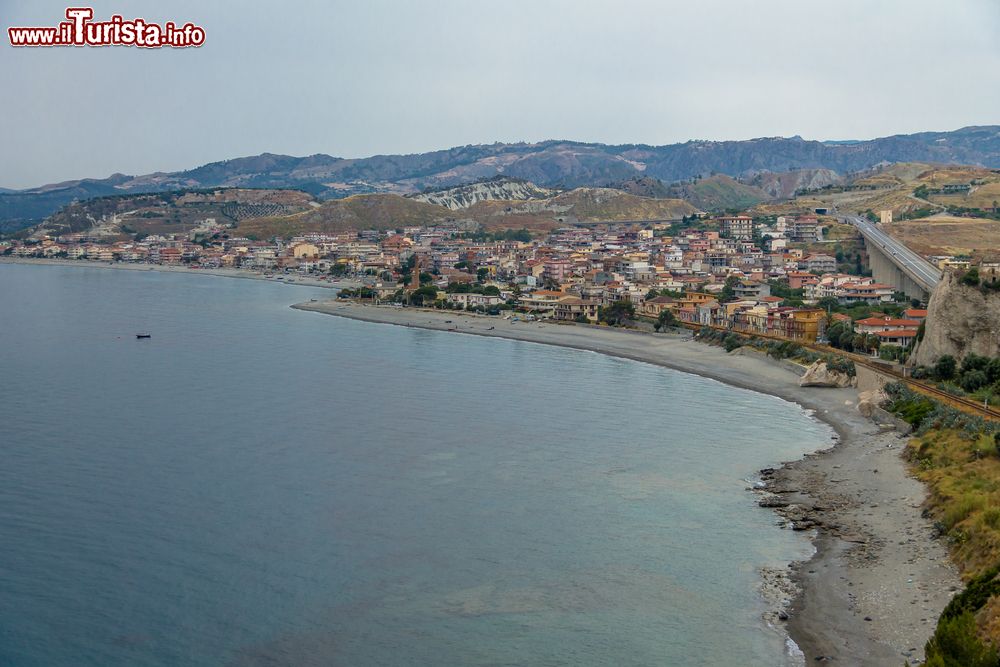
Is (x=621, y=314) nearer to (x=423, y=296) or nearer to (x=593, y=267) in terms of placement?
(x=423, y=296)

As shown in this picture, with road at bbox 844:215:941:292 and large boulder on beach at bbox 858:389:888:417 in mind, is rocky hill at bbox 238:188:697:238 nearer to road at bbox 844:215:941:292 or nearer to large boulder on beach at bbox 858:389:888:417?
road at bbox 844:215:941:292

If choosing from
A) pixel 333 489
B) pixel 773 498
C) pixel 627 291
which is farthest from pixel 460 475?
pixel 627 291

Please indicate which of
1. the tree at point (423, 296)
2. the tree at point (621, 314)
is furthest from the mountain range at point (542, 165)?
the tree at point (621, 314)

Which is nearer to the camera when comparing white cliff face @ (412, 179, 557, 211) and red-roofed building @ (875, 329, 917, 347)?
red-roofed building @ (875, 329, 917, 347)

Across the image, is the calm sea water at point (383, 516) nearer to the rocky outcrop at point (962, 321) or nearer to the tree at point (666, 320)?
the rocky outcrop at point (962, 321)

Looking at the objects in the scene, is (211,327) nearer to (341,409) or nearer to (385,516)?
(341,409)

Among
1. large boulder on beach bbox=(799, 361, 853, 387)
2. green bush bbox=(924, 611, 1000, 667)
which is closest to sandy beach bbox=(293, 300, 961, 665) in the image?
large boulder on beach bbox=(799, 361, 853, 387)
